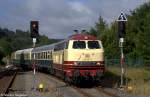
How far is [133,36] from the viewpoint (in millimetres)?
80875

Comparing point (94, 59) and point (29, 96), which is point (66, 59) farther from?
point (29, 96)

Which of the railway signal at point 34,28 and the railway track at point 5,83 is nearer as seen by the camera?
the railway track at point 5,83

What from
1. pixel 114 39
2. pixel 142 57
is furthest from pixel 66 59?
pixel 114 39

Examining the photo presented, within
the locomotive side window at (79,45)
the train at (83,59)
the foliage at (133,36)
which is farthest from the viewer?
the foliage at (133,36)

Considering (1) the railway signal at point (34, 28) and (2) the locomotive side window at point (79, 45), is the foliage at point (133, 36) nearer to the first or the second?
(1) the railway signal at point (34, 28)

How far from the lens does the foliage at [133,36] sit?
68.4 metres

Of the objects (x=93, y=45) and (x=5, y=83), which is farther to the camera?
(x=5, y=83)

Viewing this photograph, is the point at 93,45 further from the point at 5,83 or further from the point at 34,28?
the point at 5,83

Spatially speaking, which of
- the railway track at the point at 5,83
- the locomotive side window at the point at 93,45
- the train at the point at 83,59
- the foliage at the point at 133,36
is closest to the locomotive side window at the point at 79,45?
the train at the point at 83,59

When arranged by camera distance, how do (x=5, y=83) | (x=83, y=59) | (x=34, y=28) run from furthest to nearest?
(x=5, y=83) → (x=34, y=28) → (x=83, y=59)

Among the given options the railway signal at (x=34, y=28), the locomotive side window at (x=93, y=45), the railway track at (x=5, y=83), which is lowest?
the railway track at (x=5, y=83)

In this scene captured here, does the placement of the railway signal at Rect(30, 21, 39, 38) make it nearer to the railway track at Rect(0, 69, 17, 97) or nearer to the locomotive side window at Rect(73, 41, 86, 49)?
the railway track at Rect(0, 69, 17, 97)

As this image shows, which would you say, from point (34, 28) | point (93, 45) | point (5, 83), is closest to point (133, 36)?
point (5, 83)

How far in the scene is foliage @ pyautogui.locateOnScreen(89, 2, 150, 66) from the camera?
2694 inches
